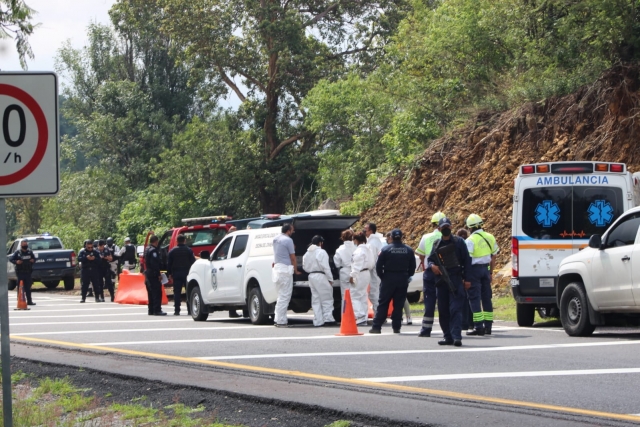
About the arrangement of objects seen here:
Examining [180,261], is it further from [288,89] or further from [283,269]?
[288,89]

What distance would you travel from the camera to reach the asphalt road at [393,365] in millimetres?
8391

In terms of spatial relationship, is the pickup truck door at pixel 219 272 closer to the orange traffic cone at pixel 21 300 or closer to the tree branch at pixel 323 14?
the orange traffic cone at pixel 21 300

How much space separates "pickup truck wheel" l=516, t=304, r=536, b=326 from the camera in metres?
17.2

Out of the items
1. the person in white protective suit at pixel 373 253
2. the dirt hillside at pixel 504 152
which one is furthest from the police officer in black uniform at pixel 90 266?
the person in white protective suit at pixel 373 253

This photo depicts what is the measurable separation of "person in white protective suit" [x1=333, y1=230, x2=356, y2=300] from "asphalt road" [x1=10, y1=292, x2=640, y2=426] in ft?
3.57

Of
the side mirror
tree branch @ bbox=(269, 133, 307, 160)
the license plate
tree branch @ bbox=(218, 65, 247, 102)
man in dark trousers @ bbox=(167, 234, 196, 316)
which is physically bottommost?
the license plate

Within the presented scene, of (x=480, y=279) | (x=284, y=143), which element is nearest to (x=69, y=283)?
(x=284, y=143)


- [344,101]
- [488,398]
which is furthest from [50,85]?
[344,101]

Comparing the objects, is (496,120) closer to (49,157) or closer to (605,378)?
(605,378)

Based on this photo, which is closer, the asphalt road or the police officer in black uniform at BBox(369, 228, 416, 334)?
the asphalt road

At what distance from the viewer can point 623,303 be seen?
14.0 m

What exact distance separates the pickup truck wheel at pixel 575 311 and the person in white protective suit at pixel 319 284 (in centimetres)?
437

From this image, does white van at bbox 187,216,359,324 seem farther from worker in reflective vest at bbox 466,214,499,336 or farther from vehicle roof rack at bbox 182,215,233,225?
vehicle roof rack at bbox 182,215,233,225

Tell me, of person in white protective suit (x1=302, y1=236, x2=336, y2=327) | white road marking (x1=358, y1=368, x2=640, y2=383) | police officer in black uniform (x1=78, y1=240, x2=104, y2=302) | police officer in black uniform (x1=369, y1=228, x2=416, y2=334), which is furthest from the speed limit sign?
police officer in black uniform (x1=78, y1=240, x2=104, y2=302)
